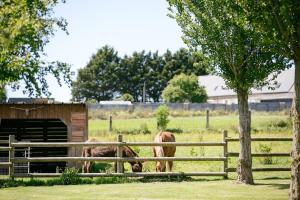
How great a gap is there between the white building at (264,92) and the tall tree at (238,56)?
50.5 m

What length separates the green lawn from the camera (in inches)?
451

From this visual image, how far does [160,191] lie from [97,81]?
290 feet

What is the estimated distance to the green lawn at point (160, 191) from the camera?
11.5 metres

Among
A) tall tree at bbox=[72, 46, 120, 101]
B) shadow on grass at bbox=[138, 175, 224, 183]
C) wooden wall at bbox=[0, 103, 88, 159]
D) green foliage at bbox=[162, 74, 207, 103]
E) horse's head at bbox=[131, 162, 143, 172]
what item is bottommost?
shadow on grass at bbox=[138, 175, 224, 183]

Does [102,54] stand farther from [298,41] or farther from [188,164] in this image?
[298,41]

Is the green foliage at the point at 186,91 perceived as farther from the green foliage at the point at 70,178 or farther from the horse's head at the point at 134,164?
the green foliage at the point at 70,178

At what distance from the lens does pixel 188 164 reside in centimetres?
2005

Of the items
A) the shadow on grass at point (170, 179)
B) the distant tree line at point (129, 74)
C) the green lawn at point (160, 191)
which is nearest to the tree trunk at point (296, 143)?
the green lawn at point (160, 191)

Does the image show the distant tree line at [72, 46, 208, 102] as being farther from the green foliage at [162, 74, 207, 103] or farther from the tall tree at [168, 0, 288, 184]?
the tall tree at [168, 0, 288, 184]

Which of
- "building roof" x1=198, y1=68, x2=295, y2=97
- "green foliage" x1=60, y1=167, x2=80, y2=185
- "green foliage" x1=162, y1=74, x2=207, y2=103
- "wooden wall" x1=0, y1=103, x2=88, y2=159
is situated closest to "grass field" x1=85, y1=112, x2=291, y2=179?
"wooden wall" x1=0, y1=103, x2=88, y2=159

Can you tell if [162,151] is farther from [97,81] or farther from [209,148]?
[97,81]

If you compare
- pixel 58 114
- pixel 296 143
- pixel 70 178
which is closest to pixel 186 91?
pixel 58 114

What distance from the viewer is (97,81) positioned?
99.8 meters

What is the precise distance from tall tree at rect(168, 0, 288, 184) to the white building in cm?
5048
